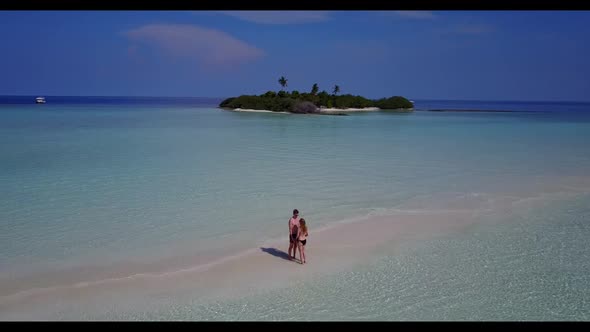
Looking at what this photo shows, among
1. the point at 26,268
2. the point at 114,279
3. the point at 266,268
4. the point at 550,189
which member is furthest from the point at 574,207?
the point at 26,268

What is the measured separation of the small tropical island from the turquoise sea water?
2766 inches

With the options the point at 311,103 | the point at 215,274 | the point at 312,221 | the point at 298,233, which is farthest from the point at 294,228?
the point at 311,103

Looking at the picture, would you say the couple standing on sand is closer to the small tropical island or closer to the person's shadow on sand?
the person's shadow on sand

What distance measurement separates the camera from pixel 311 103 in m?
98.5

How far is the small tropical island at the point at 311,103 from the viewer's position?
9962cm

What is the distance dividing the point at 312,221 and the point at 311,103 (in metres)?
85.5

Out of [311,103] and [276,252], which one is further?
[311,103]

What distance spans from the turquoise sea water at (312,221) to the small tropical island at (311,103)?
7025 cm

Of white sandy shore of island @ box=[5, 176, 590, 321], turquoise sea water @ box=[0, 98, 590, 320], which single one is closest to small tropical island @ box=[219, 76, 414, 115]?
turquoise sea water @ box=[0, 98, 590, 320]

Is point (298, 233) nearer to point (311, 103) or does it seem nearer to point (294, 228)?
point (294, 228)

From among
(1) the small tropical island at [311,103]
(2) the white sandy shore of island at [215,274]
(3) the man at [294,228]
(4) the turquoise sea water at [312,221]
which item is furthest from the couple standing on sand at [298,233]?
(1) the small tropical island at [311,103]

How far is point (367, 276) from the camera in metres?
10.3

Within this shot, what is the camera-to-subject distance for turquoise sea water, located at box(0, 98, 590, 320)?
9.08 metres
